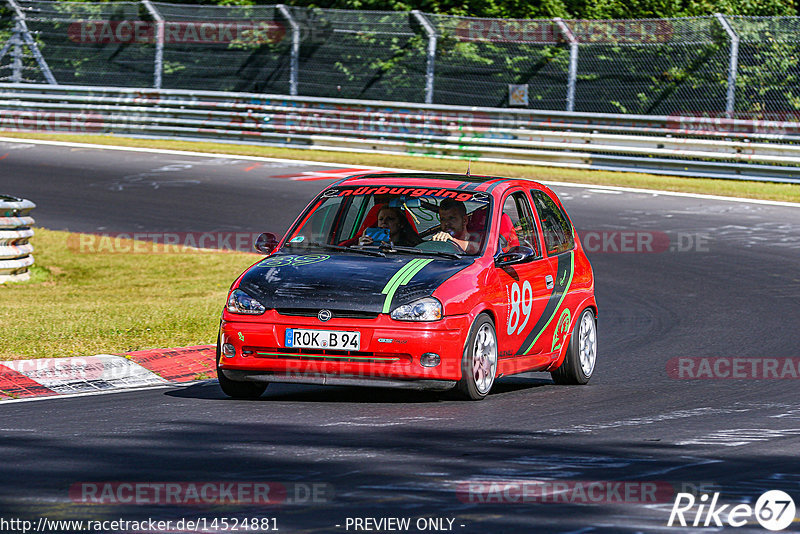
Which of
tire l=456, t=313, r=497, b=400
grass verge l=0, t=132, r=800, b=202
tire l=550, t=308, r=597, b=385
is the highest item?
tire l=456, t=313, r=497, b=400

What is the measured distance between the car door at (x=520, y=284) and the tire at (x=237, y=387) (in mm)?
1724

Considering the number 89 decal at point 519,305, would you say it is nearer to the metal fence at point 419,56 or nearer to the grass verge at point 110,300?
the grass verge at point 110,300

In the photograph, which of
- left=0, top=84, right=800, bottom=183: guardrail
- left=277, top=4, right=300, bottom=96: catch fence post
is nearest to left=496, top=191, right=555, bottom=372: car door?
left=0, top=84, right=800, bottom=183: guardrail

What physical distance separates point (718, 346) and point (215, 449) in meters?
6.09

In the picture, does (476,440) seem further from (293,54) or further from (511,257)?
(293,54)

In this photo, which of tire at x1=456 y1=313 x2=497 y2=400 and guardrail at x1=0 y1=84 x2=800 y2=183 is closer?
tire at x1=456 y1=313 x2=497 y2=400

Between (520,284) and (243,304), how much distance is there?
2060 mm

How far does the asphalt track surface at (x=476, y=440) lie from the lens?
5559mm

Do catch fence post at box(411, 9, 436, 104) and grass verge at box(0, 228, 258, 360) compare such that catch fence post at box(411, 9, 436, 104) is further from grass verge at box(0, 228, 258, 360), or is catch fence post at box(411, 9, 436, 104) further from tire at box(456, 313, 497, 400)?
tire at box(456, 313, 497, 400)

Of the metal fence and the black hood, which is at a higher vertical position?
the black hood

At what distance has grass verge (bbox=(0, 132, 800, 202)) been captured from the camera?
76.5ft

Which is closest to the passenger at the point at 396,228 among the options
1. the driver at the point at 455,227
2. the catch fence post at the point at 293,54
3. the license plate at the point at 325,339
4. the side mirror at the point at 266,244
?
the driver at the point at 455,227

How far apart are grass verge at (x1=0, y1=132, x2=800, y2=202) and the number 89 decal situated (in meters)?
13.9

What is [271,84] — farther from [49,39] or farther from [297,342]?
[297,342]
